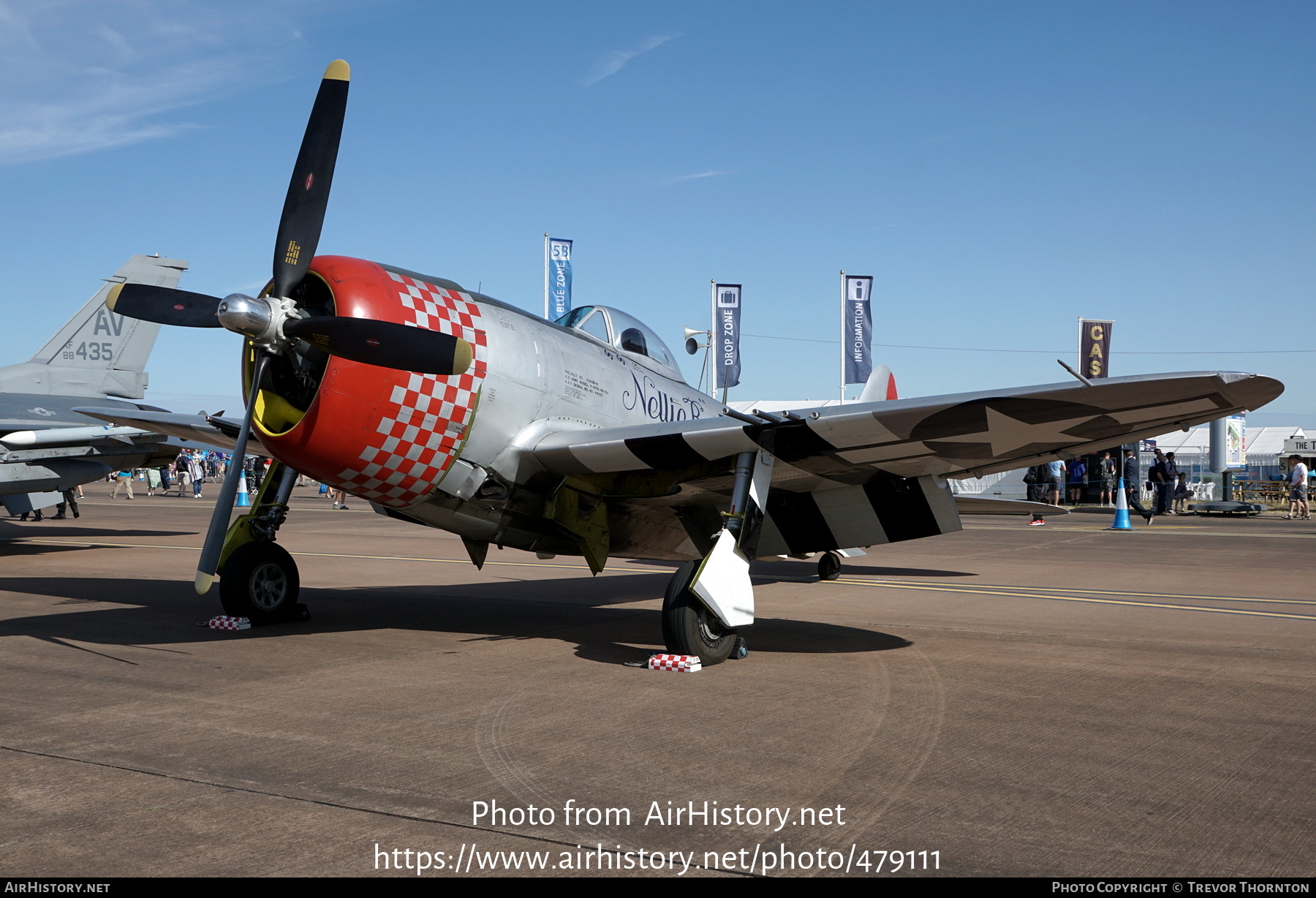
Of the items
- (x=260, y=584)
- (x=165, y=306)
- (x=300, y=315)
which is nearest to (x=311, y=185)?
(x=300, y=315)

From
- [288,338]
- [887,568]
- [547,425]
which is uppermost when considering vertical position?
[288,338]

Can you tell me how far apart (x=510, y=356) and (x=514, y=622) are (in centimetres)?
302

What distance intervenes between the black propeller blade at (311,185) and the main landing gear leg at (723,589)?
3.37 metres

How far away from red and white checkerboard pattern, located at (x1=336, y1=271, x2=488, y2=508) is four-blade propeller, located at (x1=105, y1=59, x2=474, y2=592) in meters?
0.51

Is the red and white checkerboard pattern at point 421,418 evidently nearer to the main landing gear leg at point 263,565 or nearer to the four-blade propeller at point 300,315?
the four-blade propeller at point 300,315

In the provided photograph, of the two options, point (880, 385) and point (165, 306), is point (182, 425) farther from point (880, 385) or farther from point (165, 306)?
point (880, 385)

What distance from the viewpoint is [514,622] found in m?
9.39

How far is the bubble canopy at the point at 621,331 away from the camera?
8.99 metres

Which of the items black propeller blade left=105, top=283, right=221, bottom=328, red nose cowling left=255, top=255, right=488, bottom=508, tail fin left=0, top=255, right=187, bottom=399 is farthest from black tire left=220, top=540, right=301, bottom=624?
tail fin left=0, top=255, right=187, bottom=399

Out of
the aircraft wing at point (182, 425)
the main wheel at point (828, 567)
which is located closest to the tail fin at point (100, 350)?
the aircraft wing at point (182, 425)

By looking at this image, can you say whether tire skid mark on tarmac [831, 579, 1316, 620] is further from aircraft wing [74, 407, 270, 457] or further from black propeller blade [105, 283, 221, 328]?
black propeller blade [105, 283, 221, 328]

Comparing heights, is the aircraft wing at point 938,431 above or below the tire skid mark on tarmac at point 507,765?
above
